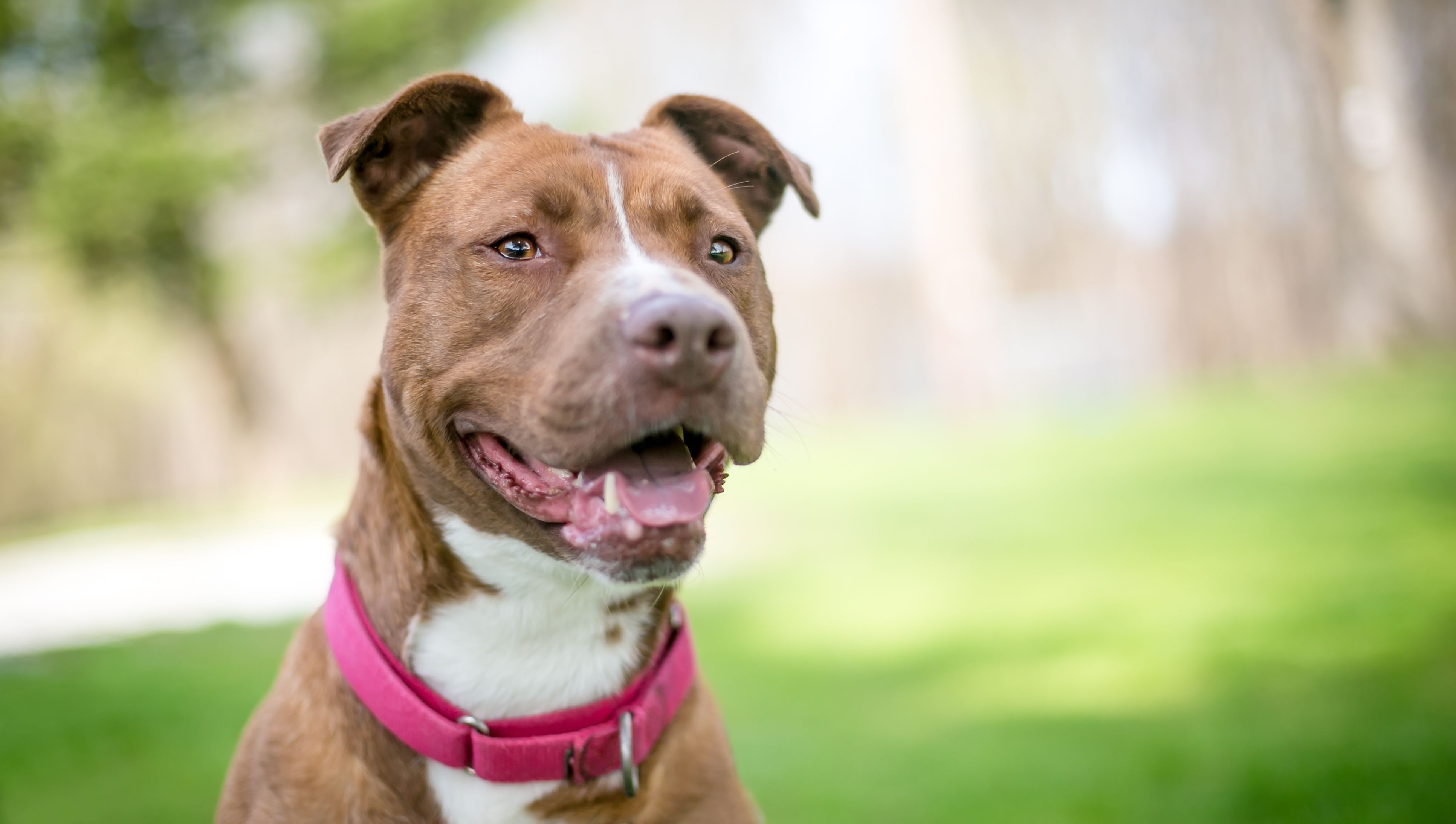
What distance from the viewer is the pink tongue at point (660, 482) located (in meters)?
2.24

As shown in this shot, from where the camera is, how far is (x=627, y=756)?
240cm

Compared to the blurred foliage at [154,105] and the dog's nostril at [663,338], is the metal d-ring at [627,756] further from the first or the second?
the blurred foliage at [154,105]

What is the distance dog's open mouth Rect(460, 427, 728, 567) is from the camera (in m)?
2.22

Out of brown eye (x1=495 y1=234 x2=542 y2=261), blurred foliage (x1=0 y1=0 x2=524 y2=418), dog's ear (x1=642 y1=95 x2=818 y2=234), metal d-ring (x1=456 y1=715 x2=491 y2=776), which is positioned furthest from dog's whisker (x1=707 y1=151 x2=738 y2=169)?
blurred foliage (x1=0 y1=0 x2=524 y2=418)

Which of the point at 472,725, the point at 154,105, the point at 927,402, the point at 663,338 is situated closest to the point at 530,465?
the point at 663,338

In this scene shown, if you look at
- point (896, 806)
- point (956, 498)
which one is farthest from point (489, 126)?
point (956, 498)

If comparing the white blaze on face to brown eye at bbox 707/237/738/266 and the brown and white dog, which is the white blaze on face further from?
brown eye at bbox 707/237/738/266

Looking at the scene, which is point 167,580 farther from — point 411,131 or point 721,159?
point 721,159

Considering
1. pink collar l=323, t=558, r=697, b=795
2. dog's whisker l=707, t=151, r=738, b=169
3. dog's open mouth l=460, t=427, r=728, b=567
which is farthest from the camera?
dog's whisker l=707, t=151, r=738, b=169

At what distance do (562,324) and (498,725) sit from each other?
916mm

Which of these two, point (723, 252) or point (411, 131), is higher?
point (411, 131)

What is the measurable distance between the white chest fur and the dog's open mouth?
0.15 metres

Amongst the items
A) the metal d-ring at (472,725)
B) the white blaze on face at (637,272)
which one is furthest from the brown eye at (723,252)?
the metal d-ring at (472,725)

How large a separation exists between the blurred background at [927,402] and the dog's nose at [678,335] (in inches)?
47.8
